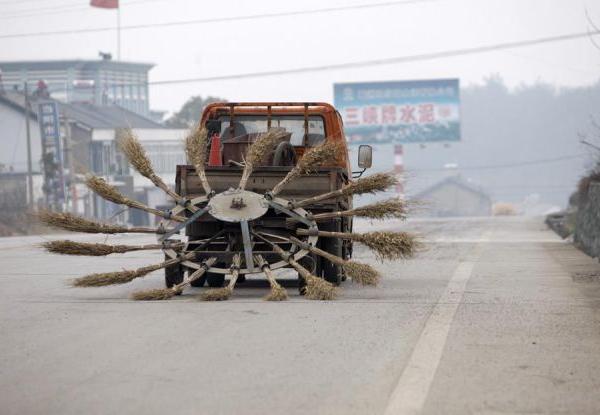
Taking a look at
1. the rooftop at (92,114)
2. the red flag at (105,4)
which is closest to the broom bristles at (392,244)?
the rooftop at (92,114)

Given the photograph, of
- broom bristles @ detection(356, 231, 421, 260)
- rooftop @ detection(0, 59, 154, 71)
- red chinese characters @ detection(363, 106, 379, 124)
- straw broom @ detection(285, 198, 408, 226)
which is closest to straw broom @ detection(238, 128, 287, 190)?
straw broom @ detection(285, 198, 408, 226)

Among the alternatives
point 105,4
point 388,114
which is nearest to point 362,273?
point 105,4

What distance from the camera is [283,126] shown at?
16406 millimetres

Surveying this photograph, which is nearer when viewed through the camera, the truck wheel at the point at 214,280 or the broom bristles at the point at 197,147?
the broom bristles at the point at 197,147

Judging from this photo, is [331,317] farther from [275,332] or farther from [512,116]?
[512,116]

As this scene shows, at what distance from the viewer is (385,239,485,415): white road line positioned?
22.7 feet

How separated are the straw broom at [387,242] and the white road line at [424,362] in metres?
0.65

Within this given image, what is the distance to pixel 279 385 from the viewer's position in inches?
297

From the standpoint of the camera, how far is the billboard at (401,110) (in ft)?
292

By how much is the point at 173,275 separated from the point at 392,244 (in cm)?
254

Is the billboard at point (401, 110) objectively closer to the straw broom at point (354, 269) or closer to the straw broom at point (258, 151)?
the straw broom at point (258, 151)

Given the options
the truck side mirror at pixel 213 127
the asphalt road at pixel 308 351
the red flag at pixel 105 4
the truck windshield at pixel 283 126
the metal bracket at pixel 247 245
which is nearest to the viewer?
the asphalt road at pixel 308 351

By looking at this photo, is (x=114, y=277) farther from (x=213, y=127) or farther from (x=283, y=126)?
(x=283, y=126)

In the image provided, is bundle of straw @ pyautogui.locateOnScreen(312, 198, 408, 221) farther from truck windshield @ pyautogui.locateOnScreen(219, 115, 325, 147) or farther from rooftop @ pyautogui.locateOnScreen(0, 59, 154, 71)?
rooftop @ pyautogui.locateOnScreen(0, 59, 154, 71)
